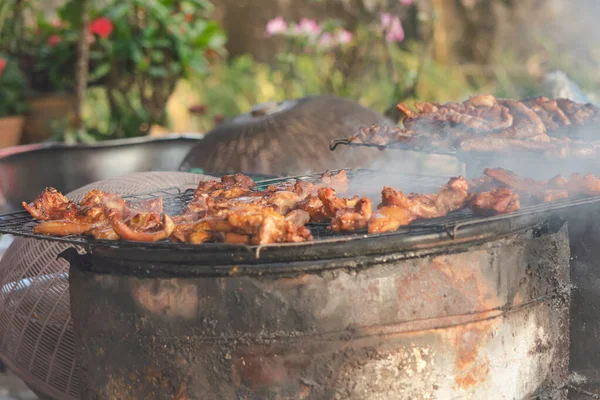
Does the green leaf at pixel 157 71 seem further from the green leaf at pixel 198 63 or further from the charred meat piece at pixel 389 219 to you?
the charred meat piece at pixel 389 219

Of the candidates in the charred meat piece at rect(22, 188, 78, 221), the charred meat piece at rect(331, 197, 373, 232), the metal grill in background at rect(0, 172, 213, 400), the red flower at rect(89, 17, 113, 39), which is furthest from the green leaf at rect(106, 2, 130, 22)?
the charred meat piece at rect(331, 197, 373, 232)

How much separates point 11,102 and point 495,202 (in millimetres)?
8285

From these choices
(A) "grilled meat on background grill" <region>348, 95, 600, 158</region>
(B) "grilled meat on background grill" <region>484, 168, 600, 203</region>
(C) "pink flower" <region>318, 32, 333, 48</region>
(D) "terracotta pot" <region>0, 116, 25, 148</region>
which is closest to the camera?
(B) "grilled meat on background grill" <region>484, 168, 600, 203</region>

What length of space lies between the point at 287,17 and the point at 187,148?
291 inches

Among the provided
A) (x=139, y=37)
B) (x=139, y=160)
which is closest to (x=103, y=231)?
(x=139, y=160)

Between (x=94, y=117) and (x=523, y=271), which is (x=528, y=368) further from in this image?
(x=94, y=117)

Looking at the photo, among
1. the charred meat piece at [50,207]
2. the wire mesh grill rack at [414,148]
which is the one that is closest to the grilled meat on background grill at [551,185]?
the wire mesh grill rack at [414,148]

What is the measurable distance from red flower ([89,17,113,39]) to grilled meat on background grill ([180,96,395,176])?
3.63 meters

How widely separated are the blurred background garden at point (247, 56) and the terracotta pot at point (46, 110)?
0.05ft

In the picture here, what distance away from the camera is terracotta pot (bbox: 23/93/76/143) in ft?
34.6

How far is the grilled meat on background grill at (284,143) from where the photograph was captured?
6941 millimetres

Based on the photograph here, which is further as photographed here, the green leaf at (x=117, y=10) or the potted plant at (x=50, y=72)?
the potted plant at (x=50, y=72)

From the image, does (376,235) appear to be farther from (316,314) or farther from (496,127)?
(496,127)

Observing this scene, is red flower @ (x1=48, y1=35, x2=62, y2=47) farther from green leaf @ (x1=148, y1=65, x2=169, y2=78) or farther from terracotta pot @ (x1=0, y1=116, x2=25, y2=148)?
green leaf @ (x1=148, y1=65, x2=169, y2=78)
